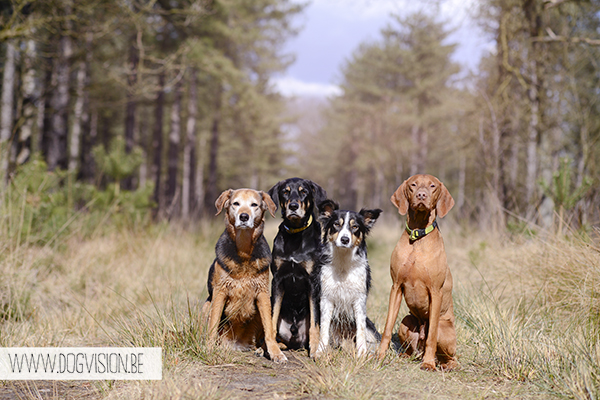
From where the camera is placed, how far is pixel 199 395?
2559mm

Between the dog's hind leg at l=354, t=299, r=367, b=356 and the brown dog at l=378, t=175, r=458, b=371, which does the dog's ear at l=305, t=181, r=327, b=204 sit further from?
the dog's hind leg at l=354, t=299, r=367, b=356

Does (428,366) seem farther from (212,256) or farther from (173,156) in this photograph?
(173,156)

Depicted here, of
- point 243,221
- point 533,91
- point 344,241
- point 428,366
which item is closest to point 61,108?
point 243,221

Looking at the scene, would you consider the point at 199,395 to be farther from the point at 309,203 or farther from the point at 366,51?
the point at 366,51

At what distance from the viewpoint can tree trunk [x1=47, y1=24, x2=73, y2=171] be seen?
895 cm

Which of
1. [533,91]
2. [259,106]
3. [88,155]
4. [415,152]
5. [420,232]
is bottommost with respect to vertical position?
[420,232]

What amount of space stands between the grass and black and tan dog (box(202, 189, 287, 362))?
216mm

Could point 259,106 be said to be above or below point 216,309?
above

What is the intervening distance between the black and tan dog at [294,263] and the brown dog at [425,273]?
0.90 metres

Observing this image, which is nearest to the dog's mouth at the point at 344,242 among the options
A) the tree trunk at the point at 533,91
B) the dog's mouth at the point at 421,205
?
the dog's mouth at the point at 421,205

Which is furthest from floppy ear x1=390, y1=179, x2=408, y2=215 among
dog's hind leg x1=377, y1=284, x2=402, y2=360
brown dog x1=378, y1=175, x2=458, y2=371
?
dog's hind leg x1=377, y1=284, x2=402, y2=360

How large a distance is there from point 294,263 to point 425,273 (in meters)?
1.26

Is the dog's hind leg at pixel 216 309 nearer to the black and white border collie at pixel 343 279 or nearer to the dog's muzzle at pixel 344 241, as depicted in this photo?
the black and white border collie at pixel 343 279

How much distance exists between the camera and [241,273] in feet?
12.2
